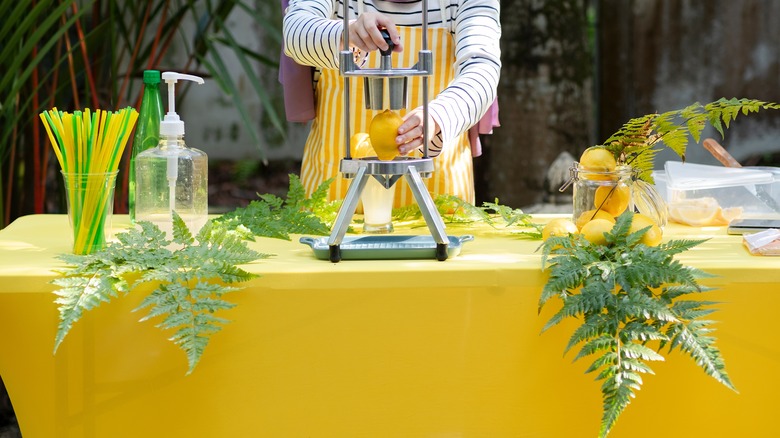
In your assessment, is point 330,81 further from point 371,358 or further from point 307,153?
point 371,358

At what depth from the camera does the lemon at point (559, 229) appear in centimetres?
160

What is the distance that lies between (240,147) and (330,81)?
2951 mm

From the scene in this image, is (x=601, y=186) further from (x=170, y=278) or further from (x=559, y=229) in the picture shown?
(x=170, y=278)

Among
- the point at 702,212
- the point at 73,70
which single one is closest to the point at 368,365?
the point at 702,212

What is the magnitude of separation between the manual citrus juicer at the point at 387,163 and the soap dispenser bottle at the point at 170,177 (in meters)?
0.25

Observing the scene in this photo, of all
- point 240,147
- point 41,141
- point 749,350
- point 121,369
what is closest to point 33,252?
point 121,369

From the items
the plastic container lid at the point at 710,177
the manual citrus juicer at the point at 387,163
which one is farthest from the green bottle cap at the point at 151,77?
the plastic container lid at the point at 710,177

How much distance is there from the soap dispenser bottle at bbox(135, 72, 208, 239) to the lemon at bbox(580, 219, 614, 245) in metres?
0.64

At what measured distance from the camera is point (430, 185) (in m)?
2.36

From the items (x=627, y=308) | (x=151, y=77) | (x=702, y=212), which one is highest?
(x=151, y=77)

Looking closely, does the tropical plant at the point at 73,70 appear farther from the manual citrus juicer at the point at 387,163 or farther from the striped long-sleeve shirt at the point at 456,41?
the manual citrus juicer at the point at 387,163

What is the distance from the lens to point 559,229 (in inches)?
63.4

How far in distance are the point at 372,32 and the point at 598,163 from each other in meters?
0.45

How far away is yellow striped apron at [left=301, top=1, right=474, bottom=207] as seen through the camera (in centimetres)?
227
